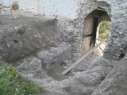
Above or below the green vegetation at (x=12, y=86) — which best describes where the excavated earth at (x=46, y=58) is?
below

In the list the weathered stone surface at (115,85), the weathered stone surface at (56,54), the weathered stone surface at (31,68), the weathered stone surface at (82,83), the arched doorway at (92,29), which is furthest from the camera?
the arched doorway at (92,29)

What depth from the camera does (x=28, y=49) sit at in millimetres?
8141

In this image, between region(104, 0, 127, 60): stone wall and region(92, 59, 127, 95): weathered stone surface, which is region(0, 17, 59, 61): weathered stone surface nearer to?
region(104, 0, 127, 60): stone wall

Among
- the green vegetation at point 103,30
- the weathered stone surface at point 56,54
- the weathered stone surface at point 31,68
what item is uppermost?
the weathered stone surface at point 31,68

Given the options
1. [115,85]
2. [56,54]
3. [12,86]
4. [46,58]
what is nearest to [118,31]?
[56,54]

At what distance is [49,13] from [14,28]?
72.3 inches

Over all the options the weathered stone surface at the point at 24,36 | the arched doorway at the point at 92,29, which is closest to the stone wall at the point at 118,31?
the arched doorway at the point at 92,29

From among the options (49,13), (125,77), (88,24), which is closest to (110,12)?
(88,24)

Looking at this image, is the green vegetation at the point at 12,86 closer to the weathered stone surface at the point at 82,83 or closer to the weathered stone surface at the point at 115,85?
the weathered stone surface at the point at 82,83

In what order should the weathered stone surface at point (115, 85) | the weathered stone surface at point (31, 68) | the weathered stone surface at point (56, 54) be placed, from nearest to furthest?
the weathered stone surface at point (115, 85)
the weathered stone surface at point (31, 68)
the weathered stone surface at point (56, 54)

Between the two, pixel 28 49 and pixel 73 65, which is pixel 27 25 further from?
pixel 73 65

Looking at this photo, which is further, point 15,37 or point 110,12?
point 110,12

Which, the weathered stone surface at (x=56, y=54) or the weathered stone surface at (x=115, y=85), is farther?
the weathered stone surface at (x=56, y=54)

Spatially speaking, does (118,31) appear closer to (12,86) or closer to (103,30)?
(103,30)
